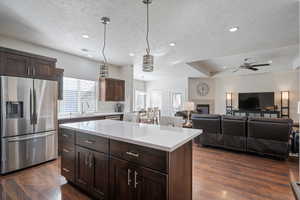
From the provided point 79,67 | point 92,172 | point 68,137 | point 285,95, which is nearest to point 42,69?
point 79,67

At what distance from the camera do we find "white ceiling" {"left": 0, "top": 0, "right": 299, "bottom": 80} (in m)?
2.22

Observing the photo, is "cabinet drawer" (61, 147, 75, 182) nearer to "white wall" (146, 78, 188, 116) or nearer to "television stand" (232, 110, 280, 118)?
"white wall" (146, 78, 188, 116)

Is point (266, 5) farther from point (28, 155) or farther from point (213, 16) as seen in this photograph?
point (28, 155)

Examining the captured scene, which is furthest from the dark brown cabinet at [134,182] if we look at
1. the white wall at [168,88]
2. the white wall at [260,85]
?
the white wall at [260,85]

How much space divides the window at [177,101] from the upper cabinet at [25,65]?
277 inches

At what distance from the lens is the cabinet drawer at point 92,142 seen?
1905 mm

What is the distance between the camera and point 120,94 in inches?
222

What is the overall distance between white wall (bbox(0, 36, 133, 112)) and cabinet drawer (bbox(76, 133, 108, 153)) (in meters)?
2.93

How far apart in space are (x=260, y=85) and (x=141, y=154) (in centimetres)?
874

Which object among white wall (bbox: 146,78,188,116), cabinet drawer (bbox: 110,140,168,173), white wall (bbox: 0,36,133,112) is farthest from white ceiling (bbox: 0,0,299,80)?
white wall (bbox: 146,78,188,116)

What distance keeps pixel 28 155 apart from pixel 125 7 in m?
3.22

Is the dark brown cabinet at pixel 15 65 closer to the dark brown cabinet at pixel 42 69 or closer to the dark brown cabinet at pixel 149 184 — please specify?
the dark brown cabinet at pixel 42 69

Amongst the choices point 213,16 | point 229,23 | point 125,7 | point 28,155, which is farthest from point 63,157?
point 229,23

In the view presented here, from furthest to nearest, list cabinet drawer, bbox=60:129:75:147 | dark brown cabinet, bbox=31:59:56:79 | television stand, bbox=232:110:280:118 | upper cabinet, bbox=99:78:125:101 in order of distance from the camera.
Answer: television stand, bbox=232:110:280:118 < upper cabinet, bbox=99:78:125:101 < dark brown cabinet, bbox=31:59:56:79 < cabinet drawer, bbox=60:129:75:147
